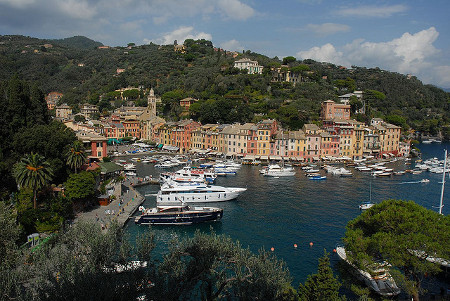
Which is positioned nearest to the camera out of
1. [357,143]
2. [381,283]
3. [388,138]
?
[381,283]

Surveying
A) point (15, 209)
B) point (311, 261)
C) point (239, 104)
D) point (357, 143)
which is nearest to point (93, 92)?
point (239, 104)

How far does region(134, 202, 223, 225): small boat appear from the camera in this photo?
30750 millimetres

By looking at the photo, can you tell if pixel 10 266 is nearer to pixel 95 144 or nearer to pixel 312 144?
pixel 95 144

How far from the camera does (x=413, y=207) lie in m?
18.0

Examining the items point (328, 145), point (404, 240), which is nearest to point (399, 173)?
point (328, 145)

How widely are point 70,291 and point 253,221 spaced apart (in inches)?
892

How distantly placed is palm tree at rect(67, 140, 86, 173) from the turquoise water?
790 centimetres

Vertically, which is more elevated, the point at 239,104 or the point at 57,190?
the point at 239,104

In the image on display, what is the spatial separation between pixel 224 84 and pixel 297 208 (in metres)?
61.4

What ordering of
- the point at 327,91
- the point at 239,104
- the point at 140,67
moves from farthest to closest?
1. the point at 140,67
2. the point at 327,91
3. the point at 239,104

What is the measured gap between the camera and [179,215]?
31.4 meters

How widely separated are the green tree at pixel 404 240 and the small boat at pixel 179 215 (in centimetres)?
1576

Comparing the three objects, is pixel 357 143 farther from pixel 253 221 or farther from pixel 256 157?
pixel 253 221

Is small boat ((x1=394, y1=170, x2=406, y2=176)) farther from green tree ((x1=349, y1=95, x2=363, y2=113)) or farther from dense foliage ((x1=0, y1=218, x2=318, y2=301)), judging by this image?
dense foliage ((x1=0, y1=218, x2=318, y2=301))
